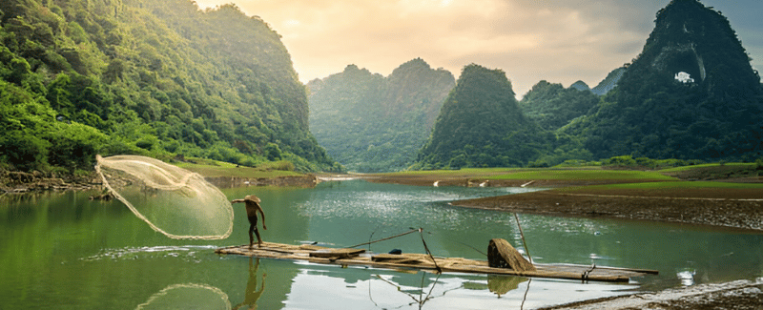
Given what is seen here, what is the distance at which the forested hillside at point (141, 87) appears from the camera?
61438 millimetres

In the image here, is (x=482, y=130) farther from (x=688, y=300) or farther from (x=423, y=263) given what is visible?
(x=688, y=300)

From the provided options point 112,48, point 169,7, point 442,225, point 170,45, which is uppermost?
point 169,7

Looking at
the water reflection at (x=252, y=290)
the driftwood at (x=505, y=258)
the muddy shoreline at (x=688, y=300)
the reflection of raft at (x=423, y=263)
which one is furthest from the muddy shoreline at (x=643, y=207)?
the water reflection at (x=252, y=290)

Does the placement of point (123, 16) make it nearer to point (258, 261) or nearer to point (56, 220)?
point (56, 220)

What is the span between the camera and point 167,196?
15.7 m

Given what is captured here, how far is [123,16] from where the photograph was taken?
124 meters

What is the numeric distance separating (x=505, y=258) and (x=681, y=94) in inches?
6052

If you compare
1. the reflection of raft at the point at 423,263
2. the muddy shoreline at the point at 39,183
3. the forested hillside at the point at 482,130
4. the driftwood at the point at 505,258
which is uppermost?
the forested hillside at the point at 482,130

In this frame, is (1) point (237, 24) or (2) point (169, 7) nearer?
(2) point (169, 7)

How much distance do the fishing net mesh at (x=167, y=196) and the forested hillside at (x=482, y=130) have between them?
14225 cm

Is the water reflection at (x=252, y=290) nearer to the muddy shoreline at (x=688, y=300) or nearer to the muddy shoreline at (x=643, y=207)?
the muddy shoreline at (x=688, y=300)

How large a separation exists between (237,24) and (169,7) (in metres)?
29.2

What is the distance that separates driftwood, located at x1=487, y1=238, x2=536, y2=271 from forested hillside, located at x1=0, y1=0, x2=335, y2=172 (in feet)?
174

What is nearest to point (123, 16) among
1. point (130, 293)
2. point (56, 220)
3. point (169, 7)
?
point (169, 7)
